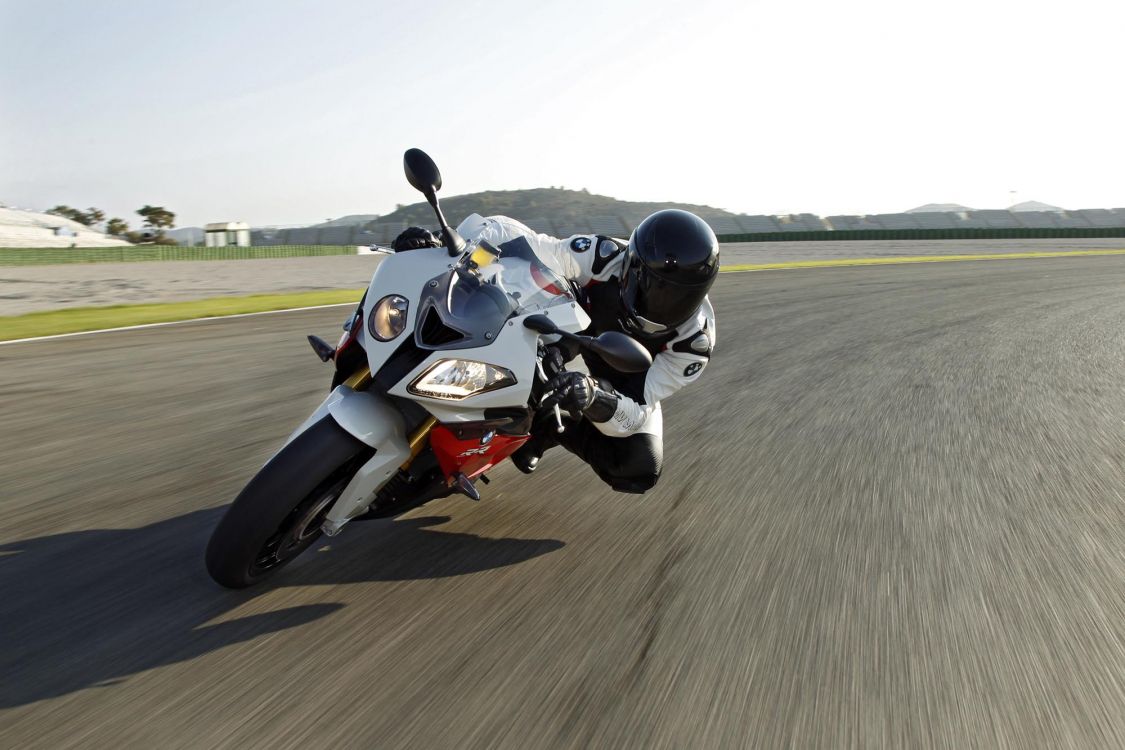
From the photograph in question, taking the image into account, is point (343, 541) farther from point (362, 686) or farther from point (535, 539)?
point (362, 686)

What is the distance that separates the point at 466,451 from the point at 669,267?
1081mm

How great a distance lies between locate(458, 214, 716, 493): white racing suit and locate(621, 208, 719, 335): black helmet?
0.27 metres

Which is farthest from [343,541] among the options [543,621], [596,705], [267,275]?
[267,275]

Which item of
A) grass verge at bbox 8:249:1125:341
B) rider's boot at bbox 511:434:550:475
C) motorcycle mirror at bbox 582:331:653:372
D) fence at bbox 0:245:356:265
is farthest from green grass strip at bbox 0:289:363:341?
fence at bbox 0:245:356:265

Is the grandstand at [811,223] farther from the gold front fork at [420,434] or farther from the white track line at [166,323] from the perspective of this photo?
the gold front fork at [420,434]

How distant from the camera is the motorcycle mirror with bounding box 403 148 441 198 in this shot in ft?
10.4

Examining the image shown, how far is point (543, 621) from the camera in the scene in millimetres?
2828

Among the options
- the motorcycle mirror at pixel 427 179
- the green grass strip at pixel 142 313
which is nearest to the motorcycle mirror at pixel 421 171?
the motorcycle mirror at pixel 427 179

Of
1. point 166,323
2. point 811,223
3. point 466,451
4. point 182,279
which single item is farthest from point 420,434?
point 811,223

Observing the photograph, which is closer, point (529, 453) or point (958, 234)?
point (529, 453)

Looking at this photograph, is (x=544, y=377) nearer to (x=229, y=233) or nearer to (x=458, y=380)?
(x=458, y=380)

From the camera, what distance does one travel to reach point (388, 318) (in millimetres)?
2865

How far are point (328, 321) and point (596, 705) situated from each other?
911 centimetres

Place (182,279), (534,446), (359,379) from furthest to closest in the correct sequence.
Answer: (182,279) → (534,446) → (359,379)
